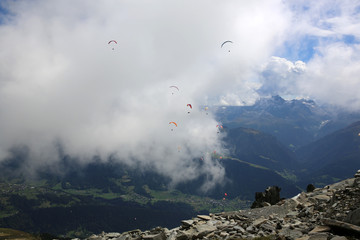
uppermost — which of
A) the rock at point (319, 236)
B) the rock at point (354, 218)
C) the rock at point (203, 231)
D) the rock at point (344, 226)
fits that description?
the rock at point (354, 218)

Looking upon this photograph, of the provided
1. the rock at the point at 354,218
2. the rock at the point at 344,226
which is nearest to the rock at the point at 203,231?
the rock at the point at 344,226

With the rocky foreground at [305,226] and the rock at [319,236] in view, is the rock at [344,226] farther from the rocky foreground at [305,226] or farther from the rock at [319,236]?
the rock at [319,236]

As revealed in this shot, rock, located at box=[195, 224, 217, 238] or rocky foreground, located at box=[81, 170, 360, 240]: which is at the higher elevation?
rocky foreground, located at box=[81, 170, 360, 240]

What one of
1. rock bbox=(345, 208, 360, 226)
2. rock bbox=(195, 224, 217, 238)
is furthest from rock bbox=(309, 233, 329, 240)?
rock bbox=(195, 224, 217, 238)

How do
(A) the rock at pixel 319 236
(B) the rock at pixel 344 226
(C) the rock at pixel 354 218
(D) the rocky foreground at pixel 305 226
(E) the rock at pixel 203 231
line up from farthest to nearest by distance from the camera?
1. (E) the rock at pixel 203 231
2. (C) the rock at pixel 354 218
3. (D) the rocky foreground at pixel 305 226
4. (A) the rock at pixel 319 236
5. (B) the rock at pixel 344 226

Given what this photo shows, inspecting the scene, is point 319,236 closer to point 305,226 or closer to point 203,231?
point 305,226

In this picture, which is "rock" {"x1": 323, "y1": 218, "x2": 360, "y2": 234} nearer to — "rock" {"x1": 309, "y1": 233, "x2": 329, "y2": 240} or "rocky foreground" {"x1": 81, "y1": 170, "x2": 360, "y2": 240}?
"rocky foreground" {"x1": 81, "y1": 170, "x2": 360, "y2": 240}

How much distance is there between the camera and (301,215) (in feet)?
84.4

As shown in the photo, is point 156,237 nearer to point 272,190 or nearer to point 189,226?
point 189,226

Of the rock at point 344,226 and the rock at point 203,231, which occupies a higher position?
the rock at point 344,226

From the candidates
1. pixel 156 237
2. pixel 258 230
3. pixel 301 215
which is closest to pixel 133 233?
pixel 156 237

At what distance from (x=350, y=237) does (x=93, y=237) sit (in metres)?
30.5

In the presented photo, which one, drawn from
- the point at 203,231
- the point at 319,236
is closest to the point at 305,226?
the point at 319,236

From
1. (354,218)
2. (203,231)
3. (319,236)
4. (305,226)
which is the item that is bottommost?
(203,231)
